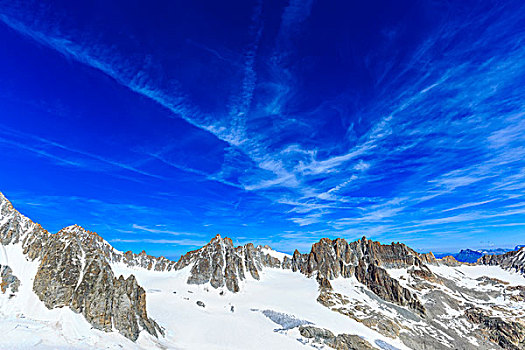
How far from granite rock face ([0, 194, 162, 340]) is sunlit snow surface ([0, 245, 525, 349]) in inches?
52.8

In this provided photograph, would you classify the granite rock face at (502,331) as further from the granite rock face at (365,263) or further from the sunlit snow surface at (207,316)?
the sunlit snow surface at (207,316)

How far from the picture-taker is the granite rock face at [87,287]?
34.9 m

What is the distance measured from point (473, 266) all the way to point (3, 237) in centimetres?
26589

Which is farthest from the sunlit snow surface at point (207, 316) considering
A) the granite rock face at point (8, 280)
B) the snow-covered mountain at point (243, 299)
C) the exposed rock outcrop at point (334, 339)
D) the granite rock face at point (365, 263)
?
the granite rock face at point (365, 263)

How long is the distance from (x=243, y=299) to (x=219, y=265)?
2323cm

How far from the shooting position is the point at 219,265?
378ft

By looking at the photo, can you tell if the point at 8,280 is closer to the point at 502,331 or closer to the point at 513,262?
the point at 502,331

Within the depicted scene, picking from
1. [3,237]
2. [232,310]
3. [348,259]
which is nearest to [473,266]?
[348,259]

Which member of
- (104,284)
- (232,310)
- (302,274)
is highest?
(302,274)

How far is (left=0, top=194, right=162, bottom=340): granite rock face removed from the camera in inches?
1374

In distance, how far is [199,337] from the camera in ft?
172

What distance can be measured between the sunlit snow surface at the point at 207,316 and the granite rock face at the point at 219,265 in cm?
401

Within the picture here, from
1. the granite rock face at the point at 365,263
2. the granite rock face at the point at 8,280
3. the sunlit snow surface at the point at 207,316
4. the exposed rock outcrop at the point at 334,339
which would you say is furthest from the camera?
the granite rock face at the point at 365,263

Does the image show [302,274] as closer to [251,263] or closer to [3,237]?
[251,263]
